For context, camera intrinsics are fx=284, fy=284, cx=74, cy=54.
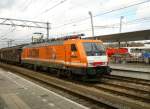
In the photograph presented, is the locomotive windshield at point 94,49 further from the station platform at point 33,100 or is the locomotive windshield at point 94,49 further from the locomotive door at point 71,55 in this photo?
the station platform at point 33,100

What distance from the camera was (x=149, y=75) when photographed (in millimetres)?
21172

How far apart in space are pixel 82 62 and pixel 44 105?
7025 mm

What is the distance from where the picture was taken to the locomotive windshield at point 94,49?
1833cm

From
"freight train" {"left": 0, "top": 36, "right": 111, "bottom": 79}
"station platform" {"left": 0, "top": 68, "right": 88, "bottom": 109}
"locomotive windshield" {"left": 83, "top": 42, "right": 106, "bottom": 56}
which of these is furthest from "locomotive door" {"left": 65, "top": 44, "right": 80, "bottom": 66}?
"station platform" {"left": 0, "top": 68, "right": 88, "bottom": 109}

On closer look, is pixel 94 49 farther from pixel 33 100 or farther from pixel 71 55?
pixel 33 100

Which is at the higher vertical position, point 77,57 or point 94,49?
point 94,49

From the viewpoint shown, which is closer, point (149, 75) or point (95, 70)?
point (95, 70)

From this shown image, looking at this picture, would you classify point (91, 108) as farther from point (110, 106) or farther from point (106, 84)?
point (106, 84)

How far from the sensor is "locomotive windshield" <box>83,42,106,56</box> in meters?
18.3

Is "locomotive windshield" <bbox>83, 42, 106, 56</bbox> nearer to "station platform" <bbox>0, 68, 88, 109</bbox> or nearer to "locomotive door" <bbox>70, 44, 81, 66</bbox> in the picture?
"locomotive door" <bbox>70, 44, 81, 66</bbox>

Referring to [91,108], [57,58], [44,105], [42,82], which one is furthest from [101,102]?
[57,58]

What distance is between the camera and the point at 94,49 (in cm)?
1873

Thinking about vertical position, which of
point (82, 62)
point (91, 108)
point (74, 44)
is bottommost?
point (91, 108)

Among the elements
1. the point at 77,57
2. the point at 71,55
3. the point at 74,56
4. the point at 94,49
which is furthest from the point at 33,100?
the point at 94,49
